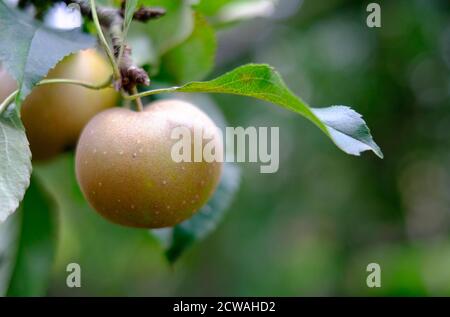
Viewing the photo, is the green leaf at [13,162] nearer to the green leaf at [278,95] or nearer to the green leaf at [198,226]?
the green leaf at [278,95]

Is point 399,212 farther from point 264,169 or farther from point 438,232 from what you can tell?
point 264,169

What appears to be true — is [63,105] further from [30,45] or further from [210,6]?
[210,6]

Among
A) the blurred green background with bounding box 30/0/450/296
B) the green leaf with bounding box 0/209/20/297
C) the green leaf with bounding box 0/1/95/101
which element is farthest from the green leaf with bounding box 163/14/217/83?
the blurred green background with bounding box 30/0/450/296

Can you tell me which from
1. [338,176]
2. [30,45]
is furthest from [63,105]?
[338,176]

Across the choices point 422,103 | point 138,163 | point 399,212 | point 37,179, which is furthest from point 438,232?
point 138,163

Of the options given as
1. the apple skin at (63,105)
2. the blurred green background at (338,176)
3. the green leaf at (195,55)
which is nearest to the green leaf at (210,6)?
the green leaf at (195,55)

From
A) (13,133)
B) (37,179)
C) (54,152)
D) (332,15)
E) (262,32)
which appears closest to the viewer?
(13,133)
